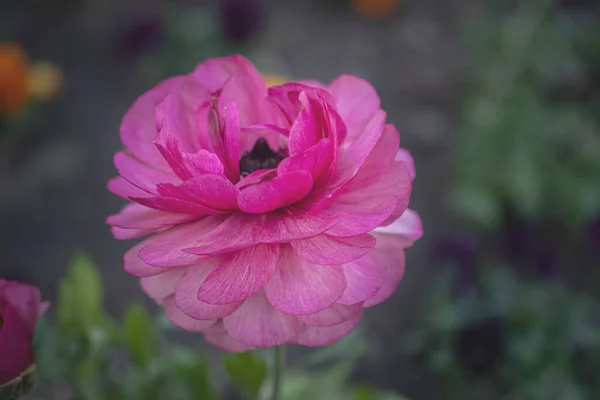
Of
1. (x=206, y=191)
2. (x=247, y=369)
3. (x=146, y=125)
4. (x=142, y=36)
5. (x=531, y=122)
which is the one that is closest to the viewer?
(x=206, y=191)

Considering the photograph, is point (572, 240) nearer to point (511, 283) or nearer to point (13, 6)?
point (511, 283)

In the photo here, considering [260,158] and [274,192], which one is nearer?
[274,192]

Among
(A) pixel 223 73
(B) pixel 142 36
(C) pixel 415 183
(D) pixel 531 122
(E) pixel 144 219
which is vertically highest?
(A) pixel 223 73

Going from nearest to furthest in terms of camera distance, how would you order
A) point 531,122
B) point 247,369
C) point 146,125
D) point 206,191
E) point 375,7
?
point 206,191 → point 146,125 → point 247,369 → point 531,122 → point 375,7

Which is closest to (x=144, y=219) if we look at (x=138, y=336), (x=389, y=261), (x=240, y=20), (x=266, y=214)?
(x=266, y=214)

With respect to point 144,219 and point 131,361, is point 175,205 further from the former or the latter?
point 131,361

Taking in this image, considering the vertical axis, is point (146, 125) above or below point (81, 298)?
above

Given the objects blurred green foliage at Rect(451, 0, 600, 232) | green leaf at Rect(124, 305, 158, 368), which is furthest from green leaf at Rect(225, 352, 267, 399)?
blurred green foliage at Rect(451, 0, 600, 232)

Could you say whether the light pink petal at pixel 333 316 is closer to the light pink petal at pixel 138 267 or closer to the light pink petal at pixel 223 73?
the light pink petal at pixel 138 267
